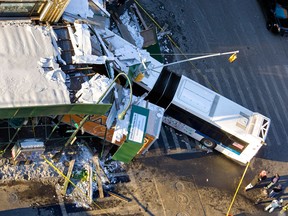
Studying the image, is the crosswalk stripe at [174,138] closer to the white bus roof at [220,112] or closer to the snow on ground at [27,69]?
the white bus roof at [220,112]

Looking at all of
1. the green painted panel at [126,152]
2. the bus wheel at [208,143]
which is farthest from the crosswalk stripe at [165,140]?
the green painted panel at [126,152]

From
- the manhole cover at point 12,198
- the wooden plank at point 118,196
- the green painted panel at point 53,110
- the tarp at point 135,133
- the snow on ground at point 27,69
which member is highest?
the snow on ground at point 27,69

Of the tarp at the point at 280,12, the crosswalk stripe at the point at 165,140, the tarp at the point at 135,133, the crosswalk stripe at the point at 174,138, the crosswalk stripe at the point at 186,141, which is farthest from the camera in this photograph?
the tarp at the point at 280,12

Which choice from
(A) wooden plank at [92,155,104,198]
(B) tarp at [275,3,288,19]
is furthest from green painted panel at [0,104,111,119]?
(B) tarp at [275,3,288,19]

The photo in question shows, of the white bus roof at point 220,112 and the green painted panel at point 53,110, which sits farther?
the white bus roof at point 220,112

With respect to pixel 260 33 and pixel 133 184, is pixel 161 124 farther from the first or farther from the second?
pixel 260 33

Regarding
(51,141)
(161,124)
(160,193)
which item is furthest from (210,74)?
(51,141)
